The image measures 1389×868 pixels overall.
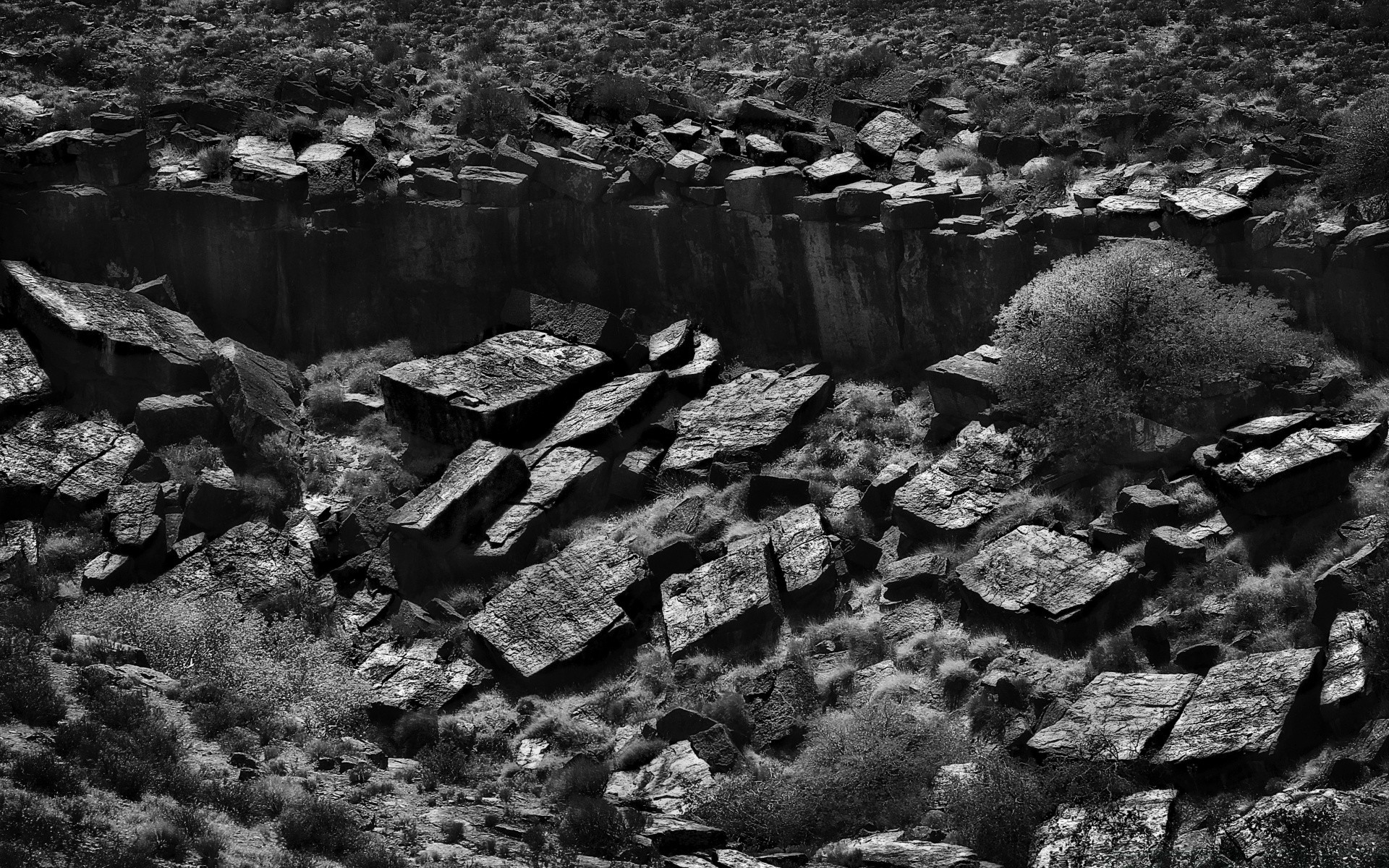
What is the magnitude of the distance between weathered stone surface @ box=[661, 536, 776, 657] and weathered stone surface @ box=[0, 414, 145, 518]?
37.1 feet

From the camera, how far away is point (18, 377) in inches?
1158

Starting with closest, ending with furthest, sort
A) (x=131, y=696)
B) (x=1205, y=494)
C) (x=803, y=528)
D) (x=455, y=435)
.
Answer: (x=131, y=696) < (x=1205, y=494) < (x=803, y=528) < (x=455, y=435)

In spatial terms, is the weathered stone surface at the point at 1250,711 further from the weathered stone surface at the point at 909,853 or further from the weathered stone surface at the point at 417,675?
the weathered stone surface at the point at 417,675

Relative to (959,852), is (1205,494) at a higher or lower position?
higher

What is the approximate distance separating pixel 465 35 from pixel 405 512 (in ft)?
61.8

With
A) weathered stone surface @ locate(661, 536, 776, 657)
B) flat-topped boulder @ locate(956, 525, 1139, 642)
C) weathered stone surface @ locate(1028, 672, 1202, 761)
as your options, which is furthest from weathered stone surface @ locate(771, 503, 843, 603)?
weathered stone surface @ locate(1028, 672, 1202, 761)

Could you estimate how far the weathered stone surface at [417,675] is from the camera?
23094 millimetres

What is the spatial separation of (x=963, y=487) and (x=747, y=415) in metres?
5.03

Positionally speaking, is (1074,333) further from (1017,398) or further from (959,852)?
(959,852)

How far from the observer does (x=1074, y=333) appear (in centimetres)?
2453

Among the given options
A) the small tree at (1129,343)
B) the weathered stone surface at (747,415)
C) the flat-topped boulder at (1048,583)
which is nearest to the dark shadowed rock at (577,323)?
the weathered stone surface at (747,415)

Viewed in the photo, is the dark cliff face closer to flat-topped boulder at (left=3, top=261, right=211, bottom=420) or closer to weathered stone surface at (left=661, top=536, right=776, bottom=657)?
flat-topped boulder at (left=3, top=261, right=211, bottom=420)

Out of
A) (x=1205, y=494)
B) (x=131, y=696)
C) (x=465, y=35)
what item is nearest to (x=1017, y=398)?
(x=1205, y=494)

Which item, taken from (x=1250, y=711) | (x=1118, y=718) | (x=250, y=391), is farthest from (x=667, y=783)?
(x=250, y=391)
